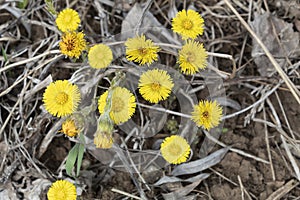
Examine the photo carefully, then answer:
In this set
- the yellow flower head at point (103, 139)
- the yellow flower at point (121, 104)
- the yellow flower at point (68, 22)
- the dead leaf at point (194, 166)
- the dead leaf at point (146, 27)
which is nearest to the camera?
the yellow flower head at point (103, 139)

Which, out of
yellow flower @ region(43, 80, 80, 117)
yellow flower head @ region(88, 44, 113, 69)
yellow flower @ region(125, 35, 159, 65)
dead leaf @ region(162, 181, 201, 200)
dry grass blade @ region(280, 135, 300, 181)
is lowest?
dead leaf @ region(162, 181, 201, 200)

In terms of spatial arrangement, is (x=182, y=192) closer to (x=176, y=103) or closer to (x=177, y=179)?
(x=177, y=179)

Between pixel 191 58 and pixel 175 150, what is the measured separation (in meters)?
0.36

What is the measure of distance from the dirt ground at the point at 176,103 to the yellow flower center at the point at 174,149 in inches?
7.9

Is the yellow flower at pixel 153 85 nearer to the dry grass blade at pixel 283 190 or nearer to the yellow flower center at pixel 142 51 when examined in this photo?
the yellow flower center at pixel 142 51

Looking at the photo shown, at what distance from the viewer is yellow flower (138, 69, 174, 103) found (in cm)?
179

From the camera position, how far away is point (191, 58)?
181 centimetres

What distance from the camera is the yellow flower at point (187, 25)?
1.83 meters

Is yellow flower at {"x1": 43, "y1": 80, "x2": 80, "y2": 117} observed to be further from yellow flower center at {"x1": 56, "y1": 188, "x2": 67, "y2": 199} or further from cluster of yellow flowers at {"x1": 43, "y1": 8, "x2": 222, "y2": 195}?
yellow flower center at {"x1": 56, "y1": 188, "x2": 67, "y2": 199}

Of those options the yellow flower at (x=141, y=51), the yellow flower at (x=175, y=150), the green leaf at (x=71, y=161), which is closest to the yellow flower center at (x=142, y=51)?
the yellow flower at (x=141, y=51)

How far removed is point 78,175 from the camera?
1922 mm

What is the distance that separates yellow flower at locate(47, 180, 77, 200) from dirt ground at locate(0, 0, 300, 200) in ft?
0.40

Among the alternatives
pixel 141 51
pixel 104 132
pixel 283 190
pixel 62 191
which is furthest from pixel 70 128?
pixel 283 190

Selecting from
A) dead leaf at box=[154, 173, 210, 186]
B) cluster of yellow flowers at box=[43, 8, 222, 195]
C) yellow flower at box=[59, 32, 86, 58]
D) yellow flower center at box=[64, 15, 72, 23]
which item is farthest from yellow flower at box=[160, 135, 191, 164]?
yellow flower center at box=[64, 15, 72, 23]
